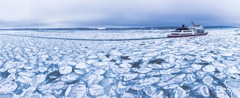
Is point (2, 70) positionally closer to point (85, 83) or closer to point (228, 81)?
point (85, 83)

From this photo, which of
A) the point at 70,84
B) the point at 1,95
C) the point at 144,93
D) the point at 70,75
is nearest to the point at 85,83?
the point at 70,84

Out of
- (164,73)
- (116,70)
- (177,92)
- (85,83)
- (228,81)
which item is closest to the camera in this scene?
(177,92)

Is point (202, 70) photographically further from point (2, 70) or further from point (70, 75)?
point (2, 70)

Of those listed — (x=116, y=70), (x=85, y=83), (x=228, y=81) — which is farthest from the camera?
(x=116, y=70)

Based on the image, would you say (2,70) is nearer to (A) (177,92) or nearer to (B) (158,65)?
(B) (158,65)

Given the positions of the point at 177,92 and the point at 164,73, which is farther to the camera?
the point at 164,73

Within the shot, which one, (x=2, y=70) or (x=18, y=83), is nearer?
(x=18, y=83)

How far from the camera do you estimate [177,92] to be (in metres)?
3.86

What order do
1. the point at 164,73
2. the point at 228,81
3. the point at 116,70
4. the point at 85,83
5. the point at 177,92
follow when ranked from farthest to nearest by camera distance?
1. the point at 116,70
2. the point at 164,73
3. the point at 85,83
4. the point at 228,81
5. the point at 177,92

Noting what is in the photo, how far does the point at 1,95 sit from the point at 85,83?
5.43 feet

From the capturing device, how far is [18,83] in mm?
4688

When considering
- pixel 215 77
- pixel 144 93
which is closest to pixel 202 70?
pixel 215 77

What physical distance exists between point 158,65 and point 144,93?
167cm

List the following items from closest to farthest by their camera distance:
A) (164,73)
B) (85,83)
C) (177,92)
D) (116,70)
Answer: (177,92) → (85,83) → (164,73) → (116,70)
